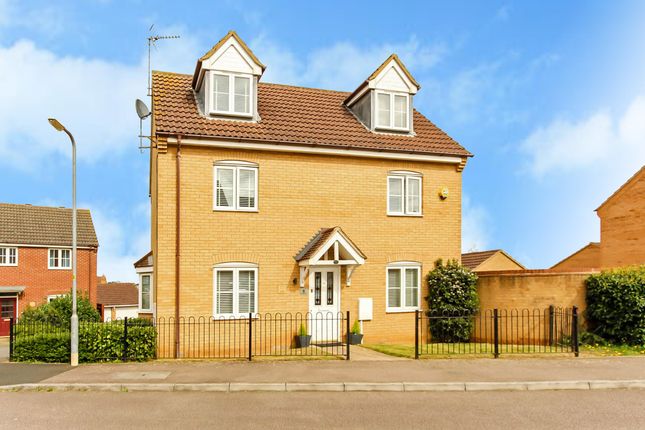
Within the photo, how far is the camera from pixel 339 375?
11.5m

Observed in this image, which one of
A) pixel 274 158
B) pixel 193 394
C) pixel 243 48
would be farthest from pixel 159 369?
pixel 243 48

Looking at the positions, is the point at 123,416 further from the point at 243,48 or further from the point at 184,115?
the point at 243,48

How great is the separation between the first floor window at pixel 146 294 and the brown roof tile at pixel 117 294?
92.1 feet

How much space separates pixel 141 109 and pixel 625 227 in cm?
2252

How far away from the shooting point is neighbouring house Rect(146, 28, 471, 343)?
50.8 ft

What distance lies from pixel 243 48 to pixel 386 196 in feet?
21.8

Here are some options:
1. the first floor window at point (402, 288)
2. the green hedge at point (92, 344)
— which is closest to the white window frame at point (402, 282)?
the first floor window at point (402, 288)

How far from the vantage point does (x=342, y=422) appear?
8391mm

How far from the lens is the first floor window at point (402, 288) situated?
1761cm

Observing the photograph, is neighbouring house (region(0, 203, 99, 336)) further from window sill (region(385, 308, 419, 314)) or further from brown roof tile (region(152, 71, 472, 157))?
window sill (region(385, 308, 419, 314))

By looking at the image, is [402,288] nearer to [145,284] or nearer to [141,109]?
[145,284]

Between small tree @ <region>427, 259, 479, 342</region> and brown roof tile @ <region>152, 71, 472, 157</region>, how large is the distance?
13.6 ft

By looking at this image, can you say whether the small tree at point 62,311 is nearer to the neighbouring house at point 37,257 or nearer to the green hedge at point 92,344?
the neighbouring house at point 37,257

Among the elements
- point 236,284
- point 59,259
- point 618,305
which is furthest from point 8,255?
point 618,305
